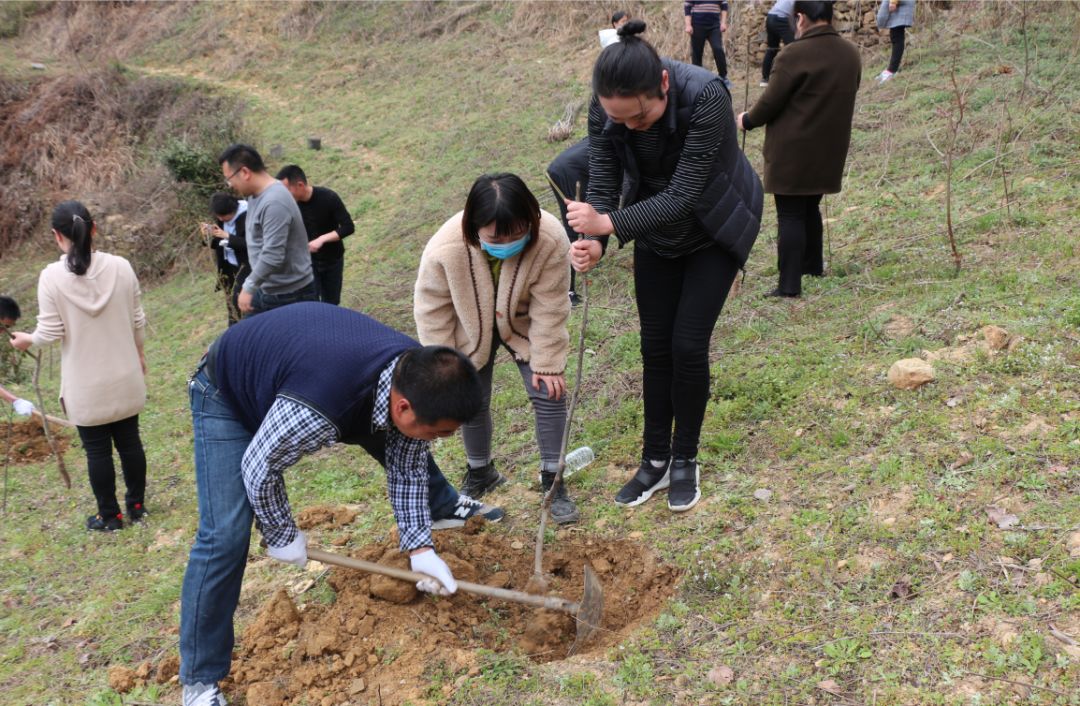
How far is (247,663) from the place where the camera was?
9.19 feet

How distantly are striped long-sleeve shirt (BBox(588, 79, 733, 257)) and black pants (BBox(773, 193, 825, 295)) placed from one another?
79.9 inches

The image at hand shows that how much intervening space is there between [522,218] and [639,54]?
2.14 feet

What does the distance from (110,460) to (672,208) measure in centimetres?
323

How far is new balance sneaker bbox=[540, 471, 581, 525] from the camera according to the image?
337cm

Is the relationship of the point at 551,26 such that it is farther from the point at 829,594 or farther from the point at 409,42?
the point at 829,594

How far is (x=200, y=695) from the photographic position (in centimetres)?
262

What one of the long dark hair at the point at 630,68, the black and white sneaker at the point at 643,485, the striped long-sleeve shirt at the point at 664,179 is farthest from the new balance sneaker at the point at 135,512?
the long dark hair at the point at 630,68

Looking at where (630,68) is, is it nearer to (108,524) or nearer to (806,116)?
(806,116)

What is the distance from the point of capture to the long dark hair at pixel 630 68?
2.45 meters

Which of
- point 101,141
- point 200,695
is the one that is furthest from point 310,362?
point 101,141

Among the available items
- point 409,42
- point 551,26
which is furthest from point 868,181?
point 409,42

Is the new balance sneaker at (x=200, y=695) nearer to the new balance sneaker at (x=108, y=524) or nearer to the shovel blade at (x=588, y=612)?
the shovel blade at (x=588, y=612)

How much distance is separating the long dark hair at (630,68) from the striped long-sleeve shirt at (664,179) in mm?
194

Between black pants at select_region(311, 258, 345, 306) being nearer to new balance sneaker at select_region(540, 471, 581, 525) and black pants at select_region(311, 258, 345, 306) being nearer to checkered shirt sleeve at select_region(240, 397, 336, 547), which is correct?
new balance sneaker at select_region(540, 471, 581, 525)
